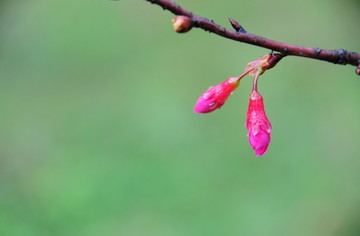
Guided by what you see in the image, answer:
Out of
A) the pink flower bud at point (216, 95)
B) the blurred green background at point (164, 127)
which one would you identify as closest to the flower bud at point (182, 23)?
the pink flower bud at point (216, 95)

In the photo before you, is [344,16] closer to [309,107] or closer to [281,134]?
[309,107]

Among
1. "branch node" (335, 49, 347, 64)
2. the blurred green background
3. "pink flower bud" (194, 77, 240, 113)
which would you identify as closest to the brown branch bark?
"branch node" (335, 49, 347, 64)

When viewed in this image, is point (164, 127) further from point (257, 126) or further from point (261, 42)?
point (261, 42)

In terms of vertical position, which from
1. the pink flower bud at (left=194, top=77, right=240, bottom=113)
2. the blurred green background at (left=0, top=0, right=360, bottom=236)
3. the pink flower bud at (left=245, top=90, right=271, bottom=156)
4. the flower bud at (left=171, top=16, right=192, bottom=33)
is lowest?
the pink flower bud at (left=245, top=90, right=271, bottom=156)

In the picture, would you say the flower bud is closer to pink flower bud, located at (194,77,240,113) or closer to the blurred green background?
pink flower bud, located at (194,77,240,113)

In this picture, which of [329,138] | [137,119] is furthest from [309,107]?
[137,119]

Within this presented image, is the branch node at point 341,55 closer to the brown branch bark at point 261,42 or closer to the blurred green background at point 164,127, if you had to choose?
the brown branch bark at point 261,42

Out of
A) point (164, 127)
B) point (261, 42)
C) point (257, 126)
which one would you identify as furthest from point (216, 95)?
point (164, 127)
